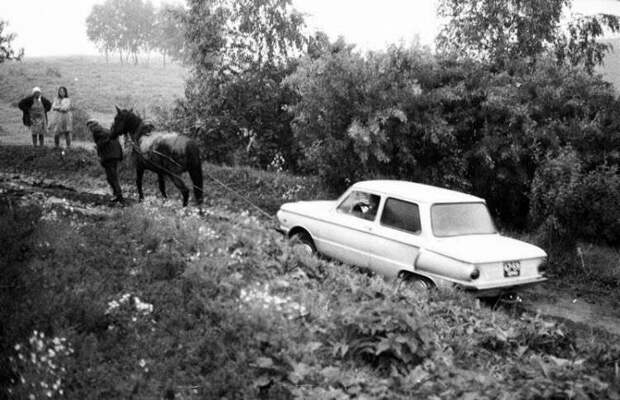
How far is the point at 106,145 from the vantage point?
34.3 feet

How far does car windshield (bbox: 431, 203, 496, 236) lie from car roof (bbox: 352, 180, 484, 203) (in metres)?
0.08

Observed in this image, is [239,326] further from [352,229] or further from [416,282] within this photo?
[352,229]

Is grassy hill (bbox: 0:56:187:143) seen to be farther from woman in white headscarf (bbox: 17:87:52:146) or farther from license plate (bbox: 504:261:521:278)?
license plate (bbox: 504:261:521:278)

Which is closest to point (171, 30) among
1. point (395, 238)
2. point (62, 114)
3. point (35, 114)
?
point (35, 114)

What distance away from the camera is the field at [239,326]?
14.4 feet

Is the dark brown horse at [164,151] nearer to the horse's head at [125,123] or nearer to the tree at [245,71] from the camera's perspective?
the horse's head at [125,123]

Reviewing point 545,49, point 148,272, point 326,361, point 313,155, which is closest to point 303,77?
point 313,155

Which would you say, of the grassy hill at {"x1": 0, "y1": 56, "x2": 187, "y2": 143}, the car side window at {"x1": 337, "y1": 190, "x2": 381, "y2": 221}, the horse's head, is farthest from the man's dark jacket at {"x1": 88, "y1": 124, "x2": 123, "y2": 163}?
the grassy hill at {"x1": 0, "y1": 56, "x2": 187, "y2": 143}

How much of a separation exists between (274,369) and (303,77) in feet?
30.1

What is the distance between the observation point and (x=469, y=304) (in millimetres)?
6078

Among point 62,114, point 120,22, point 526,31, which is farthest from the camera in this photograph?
point 120,22

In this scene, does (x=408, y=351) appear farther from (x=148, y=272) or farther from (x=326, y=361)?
(x=148, y=272)

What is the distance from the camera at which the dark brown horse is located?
10078 mm

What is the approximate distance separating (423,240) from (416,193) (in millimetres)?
834
